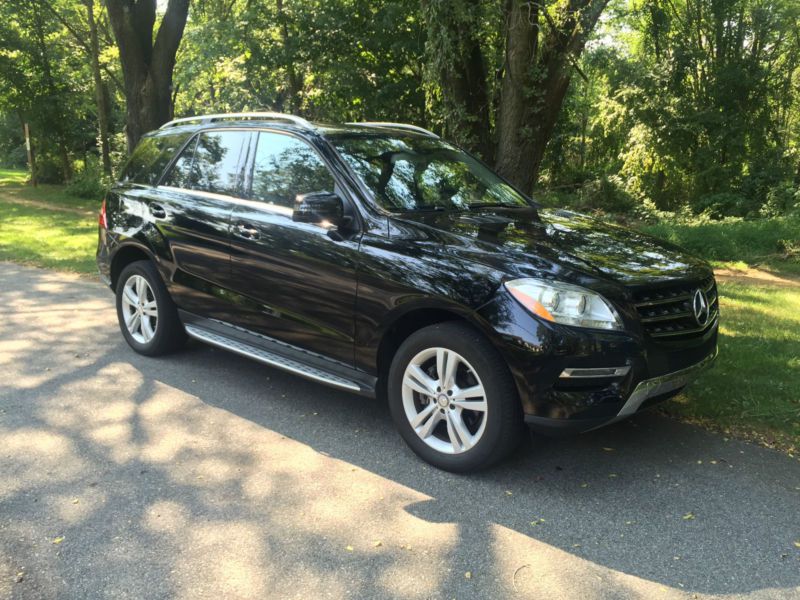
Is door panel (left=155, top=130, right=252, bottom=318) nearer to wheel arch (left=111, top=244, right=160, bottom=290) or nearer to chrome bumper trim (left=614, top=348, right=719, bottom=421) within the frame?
wheel arch (left=111, top=244, right=160, bottom=290)

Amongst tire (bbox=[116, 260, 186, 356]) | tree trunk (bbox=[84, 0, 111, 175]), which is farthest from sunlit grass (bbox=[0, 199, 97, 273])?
tree trunk (bbox=[84, 0, 111, 175])

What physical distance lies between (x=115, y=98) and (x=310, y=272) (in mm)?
32879

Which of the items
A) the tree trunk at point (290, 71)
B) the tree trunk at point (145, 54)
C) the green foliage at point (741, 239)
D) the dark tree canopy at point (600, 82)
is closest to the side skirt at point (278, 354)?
the dark tree canopy at point (600, 82)

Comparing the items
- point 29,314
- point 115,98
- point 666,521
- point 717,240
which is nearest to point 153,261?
point 29,314

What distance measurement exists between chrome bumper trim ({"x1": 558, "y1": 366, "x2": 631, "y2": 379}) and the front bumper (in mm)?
142

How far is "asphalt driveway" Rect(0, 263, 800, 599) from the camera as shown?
279 cm

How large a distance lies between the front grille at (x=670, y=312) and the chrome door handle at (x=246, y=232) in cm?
244

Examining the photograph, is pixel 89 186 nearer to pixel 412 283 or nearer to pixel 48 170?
pixel 48 170

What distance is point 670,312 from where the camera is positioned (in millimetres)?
3625

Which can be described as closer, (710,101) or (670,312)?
(670,312)

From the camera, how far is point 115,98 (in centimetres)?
3284

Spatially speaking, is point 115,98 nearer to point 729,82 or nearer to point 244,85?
point 244,85

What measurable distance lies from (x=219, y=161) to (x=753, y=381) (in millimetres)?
→ 4203

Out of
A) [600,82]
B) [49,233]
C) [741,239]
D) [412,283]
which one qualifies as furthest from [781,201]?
[49,233]
